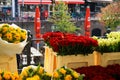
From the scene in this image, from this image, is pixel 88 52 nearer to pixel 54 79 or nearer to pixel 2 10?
pixel 54 79

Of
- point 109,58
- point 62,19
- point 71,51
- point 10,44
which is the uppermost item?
point 10,44

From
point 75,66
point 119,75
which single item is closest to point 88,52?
point 75,66

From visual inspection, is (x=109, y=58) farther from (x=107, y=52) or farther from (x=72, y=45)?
(x=72, y=45)

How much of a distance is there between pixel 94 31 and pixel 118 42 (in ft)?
88.7

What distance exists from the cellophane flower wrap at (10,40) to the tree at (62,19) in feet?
72.4

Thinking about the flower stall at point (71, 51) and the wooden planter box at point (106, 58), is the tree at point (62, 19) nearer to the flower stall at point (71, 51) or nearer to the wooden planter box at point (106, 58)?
the wooden planter box at point (106, 58)

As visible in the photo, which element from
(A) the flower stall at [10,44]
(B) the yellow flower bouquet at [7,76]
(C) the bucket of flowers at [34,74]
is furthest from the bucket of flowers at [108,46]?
(B) the yellow flower bouquet at [7,76]

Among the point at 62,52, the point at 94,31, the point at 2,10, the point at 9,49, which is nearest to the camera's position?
the point at 9,49

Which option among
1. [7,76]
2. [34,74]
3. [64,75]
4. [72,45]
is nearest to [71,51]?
[72,45]

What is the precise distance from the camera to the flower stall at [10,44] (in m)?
4.41

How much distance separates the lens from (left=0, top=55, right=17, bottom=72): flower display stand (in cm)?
453

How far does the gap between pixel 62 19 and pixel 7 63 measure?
873 inches

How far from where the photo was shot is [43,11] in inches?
1177

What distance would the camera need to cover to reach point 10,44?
4.39 meters
